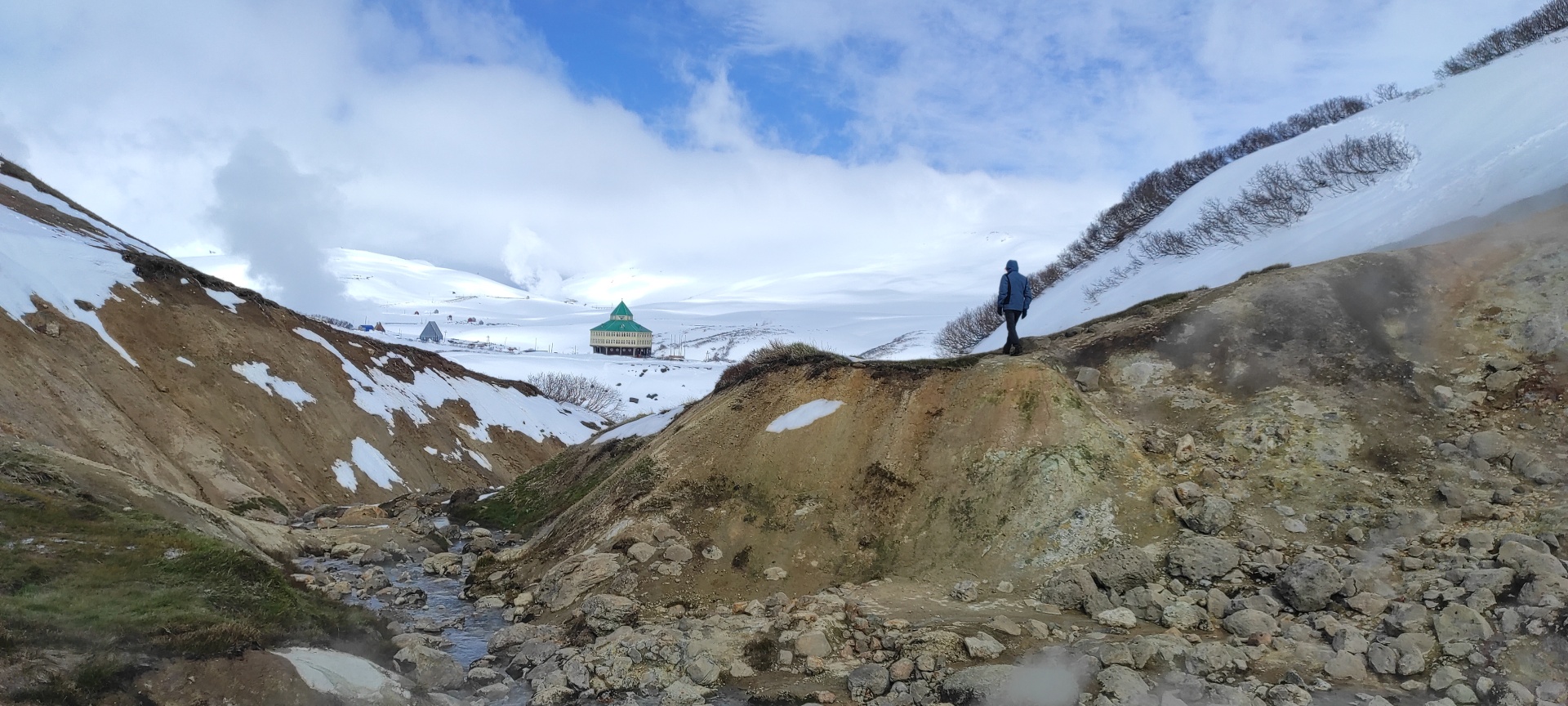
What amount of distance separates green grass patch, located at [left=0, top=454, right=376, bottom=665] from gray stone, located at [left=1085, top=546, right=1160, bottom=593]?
10858 mm

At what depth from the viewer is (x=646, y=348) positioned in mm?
156875

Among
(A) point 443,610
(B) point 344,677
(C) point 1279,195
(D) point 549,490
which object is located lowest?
(A) point 443,610

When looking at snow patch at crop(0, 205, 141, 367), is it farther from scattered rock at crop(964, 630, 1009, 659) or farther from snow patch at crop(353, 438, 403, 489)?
scattered rock at crop(964, 630, 1009, 659)

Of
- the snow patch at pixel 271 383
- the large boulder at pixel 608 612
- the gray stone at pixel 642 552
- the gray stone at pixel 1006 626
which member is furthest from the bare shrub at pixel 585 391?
the gray stone at pixel 1006 626

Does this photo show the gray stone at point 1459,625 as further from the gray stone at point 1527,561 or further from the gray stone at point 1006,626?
the gray stone at point 1006,626

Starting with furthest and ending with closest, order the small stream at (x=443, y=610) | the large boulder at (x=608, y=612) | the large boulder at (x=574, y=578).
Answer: the large boulder at (x=574, y=578)
the large boulder at (x=608, y=612)
the small stream at (x=443, y=610)

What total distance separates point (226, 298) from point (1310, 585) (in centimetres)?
4755

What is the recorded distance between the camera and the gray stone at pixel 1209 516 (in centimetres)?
1220

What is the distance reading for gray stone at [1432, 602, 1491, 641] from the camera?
29.1ft

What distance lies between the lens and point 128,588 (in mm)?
9992

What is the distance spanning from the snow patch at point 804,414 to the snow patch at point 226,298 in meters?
36.4

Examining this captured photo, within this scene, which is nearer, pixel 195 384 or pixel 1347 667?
pixel 1347 667

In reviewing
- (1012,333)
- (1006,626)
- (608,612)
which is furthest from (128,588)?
(1012,333)

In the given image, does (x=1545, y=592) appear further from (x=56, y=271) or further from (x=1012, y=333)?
(x=56, y=271)
